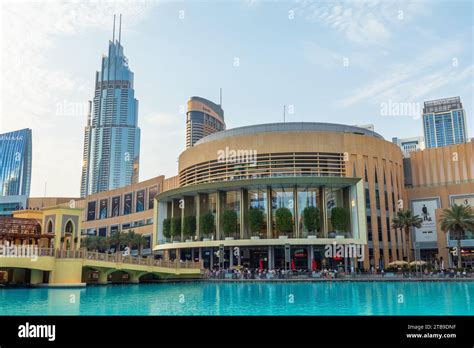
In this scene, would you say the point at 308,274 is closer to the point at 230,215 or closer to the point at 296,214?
the point at 296,214

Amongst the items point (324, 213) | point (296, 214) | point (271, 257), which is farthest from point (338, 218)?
point (271, 257)

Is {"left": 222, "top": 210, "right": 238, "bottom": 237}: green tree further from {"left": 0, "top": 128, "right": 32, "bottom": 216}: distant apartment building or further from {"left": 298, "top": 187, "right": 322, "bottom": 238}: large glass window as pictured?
{"left": 0, "top": 128, "right": 32, "bottom": 216}: distant apartment building

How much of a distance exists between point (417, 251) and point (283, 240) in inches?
1012

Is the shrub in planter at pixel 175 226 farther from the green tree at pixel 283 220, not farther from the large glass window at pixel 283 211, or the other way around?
the green tree at pixel 283 220

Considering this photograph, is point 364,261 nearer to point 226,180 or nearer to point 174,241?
point 226,180

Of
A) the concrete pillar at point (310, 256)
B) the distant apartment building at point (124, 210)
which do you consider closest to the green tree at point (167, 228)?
the distant apartment building at point (124, 210)

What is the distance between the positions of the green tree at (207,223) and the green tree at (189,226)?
253cm

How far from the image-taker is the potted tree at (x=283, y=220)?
5850 cm

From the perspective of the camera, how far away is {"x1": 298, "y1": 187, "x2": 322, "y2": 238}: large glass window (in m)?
58.9

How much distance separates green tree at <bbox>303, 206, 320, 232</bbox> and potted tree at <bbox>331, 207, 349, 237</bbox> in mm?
2322

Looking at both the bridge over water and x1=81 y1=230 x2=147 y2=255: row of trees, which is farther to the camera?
x1=81 y1=230 x2=147 y2=255: row of trees

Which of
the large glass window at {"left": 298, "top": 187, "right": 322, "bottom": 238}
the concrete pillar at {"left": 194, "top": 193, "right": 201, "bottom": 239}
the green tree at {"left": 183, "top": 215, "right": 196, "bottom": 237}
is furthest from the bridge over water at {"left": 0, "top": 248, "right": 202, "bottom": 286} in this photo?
the large glass window at {"left": 298, "top": 187, "right": 322, "bottom": 238}

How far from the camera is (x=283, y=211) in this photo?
59.2m
